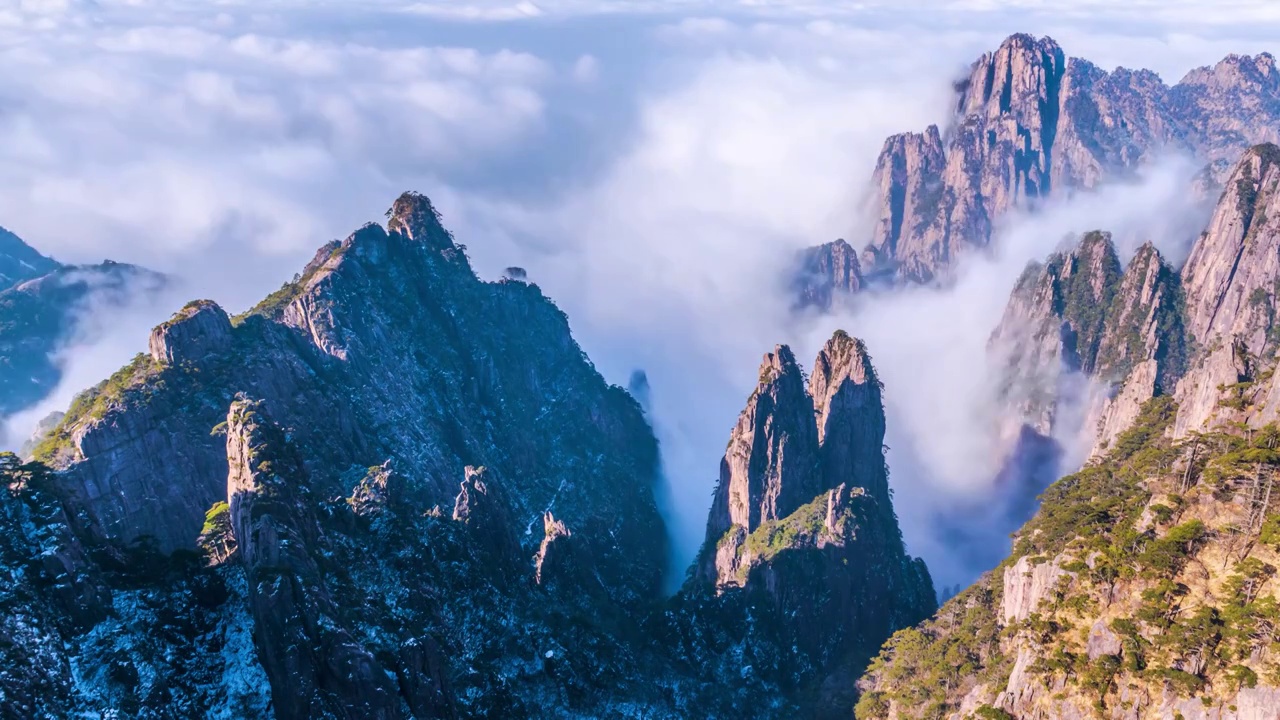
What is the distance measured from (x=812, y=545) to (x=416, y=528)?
6003cm

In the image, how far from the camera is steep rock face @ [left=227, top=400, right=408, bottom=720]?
72812 mm

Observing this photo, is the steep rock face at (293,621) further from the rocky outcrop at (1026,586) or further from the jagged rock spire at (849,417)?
the jagged rock spire at (849,417)

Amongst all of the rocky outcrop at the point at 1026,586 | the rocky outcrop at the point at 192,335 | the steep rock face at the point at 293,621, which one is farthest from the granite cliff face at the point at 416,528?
the rocky outcrop at the point at 1026,586

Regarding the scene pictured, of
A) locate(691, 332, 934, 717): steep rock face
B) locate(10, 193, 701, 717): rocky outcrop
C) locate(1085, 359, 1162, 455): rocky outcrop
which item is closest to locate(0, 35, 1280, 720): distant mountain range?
locate(10, 193, 701, 717): rocky outcrop

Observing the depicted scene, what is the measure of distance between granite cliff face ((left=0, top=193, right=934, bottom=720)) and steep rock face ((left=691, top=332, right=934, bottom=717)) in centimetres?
43

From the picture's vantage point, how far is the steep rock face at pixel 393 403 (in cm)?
10569

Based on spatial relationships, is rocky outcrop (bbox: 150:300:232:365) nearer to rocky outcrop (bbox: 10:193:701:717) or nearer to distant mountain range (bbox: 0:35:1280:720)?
rocky outcrop (bbox: 10:193:701:717)

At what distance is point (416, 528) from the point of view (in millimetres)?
104625

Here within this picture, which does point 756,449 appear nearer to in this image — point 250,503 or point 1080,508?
point 1080,508

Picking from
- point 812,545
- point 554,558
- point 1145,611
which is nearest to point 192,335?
point 554,558

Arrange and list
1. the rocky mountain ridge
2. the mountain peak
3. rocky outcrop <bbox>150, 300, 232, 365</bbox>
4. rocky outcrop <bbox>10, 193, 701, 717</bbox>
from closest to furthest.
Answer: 1. the rocky mountain ridge
2. rocky outcrop <bbox>10, 193, 701, 717</bbox>
3. rocky outcrop <bbox>150, 300, 232, 365</bbox>
4. the mountain peak

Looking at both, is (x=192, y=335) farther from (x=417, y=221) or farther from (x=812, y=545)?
(x=812, y=545)

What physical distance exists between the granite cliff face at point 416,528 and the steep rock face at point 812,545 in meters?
0.43

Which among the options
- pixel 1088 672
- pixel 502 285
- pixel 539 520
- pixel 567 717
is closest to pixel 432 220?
pixel 502 285
